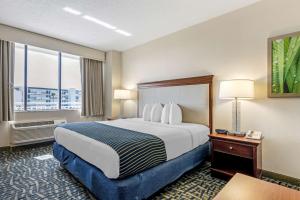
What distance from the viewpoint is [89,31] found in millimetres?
3746

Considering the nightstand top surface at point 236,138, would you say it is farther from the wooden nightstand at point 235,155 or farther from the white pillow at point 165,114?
the white pillow at point 165,114

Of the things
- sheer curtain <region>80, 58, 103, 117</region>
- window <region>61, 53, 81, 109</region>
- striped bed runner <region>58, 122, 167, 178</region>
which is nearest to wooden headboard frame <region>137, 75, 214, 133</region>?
striped bed runner <region>58, 122, 167, 178</region>

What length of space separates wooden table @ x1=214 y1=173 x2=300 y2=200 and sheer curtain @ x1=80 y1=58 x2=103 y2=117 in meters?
4.33

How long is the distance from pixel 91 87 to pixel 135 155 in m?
3.73

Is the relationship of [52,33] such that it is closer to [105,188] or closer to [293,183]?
[105,188]

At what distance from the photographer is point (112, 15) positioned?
3.04 metres

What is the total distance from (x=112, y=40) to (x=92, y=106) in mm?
1985

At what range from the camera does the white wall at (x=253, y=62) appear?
7.60ft

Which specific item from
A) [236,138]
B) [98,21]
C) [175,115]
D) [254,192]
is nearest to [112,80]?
[98,21]

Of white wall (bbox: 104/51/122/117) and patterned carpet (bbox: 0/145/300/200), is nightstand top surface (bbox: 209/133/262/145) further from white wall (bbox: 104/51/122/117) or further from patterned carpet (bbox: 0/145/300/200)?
white wall (bbox: 104/51/122/117)

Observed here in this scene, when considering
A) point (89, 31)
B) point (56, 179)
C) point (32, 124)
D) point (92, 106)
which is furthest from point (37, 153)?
point (89, 31)

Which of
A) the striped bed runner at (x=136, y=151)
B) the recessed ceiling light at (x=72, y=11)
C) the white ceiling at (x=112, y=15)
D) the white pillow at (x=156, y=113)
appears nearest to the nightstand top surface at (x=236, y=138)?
the striped bed runner at (x=136, y=151)

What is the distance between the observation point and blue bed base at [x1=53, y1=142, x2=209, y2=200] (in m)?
1.59

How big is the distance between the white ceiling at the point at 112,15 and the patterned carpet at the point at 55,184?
2.64m
